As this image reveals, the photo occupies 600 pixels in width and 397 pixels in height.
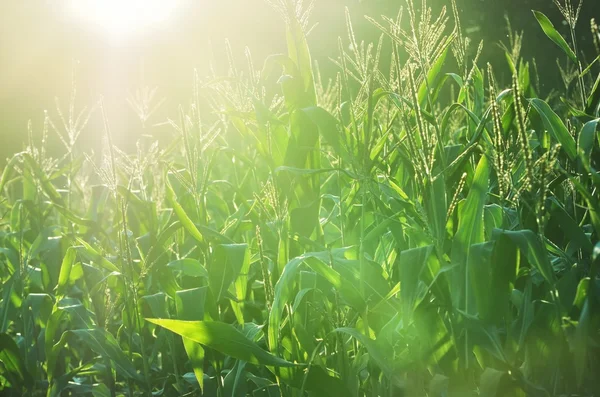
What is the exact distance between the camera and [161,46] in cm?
1134

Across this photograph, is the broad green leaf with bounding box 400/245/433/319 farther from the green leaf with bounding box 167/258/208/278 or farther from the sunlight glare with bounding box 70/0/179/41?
the sunlight glare with bounding box 70/0/179/41

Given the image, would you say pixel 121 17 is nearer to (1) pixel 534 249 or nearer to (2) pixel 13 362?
(2) pixel 13 362

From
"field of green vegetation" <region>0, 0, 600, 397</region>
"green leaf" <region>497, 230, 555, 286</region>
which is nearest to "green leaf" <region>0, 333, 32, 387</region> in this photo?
"field of green vegetation" <region>0, 0, 600, 397</region>

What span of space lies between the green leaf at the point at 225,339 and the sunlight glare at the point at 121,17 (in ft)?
20.5

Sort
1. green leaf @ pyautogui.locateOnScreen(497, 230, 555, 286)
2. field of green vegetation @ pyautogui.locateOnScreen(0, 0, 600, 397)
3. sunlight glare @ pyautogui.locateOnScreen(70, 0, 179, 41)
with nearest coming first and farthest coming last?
green leaf @ pyautogui.locateOnScreen(497, 230, 555, 286), field of green vegetation @ pyautogui.locateOnScreen(0, 0, 600, 397), sunlight glare @ pyautogui.locateOnScreen(70, 0, 179, 41)

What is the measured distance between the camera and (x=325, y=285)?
1.81 metres

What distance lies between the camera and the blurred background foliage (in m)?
8.00

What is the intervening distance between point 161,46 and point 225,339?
10.4 metres

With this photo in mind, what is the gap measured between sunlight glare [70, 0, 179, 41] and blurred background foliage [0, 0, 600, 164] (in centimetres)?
13

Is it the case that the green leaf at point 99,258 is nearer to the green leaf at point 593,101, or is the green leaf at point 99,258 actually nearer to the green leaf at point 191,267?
the green leaf at point 191,267

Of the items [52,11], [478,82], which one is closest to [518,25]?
[478,82]

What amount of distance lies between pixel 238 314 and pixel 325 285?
0.35m

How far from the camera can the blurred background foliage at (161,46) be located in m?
8.00

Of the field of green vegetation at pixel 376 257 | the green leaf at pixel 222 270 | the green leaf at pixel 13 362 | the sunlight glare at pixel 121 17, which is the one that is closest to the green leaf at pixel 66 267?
the field of green vegetation at pixel 376 257
